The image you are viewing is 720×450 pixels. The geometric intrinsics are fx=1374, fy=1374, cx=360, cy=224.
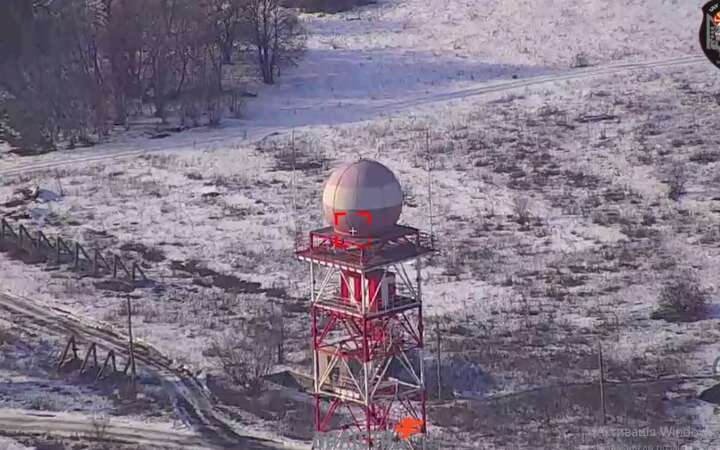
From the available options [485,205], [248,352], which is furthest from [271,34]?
[248,352]

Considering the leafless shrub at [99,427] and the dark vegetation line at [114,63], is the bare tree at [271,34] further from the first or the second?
the leafless shrub at [99,427]

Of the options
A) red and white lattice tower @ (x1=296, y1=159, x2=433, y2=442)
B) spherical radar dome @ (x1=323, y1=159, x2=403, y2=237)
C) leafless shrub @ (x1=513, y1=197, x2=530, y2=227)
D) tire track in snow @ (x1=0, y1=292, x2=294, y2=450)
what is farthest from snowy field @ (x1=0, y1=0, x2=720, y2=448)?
spherical radar dome @ (x1=323, y1=159, x2=403, y2=237)

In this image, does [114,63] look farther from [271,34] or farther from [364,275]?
[364,275]

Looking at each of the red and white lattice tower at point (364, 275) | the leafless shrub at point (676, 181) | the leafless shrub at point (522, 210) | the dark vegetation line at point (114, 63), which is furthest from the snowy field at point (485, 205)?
the red and white lattice tower at point (364, 275)

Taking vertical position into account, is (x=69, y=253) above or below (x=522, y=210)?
below

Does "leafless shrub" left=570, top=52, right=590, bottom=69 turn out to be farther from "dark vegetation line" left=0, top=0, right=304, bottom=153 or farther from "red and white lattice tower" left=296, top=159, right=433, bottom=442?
"red and white lattice tower" left=296, top=159, right=433, bottom=442

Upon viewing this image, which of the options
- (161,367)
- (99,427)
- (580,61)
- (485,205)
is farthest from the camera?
(580,61)
